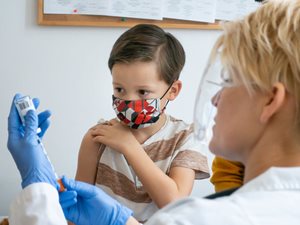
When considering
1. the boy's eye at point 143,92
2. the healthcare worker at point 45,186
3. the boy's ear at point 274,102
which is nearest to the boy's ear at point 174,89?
the boy's eye at point 143,92

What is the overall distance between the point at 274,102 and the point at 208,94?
174 millimetres

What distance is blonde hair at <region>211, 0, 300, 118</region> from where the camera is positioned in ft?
2.33

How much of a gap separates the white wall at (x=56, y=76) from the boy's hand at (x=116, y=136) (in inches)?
24.5

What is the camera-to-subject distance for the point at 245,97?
743 mm

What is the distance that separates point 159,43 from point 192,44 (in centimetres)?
75

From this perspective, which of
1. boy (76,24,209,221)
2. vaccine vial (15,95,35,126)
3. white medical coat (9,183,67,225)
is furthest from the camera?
boy (76,24,209,221)

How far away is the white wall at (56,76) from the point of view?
1956 mm

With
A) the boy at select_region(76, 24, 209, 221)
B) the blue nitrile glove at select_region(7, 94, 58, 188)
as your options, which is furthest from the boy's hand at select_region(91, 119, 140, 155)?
the blue nitrile glove at select_region(7, 94, 58, 188)

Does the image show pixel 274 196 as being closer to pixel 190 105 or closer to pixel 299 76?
pixel 299 76

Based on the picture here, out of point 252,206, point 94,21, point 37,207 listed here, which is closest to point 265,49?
point 252,206

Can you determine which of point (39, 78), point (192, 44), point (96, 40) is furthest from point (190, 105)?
point (39, 78)

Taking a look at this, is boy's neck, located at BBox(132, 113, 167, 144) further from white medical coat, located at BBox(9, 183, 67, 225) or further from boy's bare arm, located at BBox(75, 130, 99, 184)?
white medical coat, located at BBox(9, 183, 67, 225)

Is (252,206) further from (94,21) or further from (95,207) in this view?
(94,21)

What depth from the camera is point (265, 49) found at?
0.72 meters
